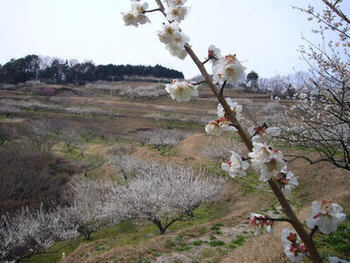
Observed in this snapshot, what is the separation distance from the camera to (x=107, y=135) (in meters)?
34.3

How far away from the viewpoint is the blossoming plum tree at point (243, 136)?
1.09 metres

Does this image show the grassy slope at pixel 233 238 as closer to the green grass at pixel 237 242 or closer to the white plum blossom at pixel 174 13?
the green grass at pixel 237 242

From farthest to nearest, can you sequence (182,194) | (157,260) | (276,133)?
(182,194), (157,260), (276,133)

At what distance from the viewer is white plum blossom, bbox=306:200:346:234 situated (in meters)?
1.07

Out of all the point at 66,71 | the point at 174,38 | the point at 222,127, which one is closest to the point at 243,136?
the point at 222,127

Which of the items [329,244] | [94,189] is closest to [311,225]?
[329,244]

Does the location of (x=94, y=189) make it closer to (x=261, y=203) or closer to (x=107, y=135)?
(x=261, y=203)

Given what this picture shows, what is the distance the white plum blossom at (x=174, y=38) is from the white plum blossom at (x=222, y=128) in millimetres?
430

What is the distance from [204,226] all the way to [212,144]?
50.7ft

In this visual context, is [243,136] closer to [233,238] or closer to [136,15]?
[136,15]

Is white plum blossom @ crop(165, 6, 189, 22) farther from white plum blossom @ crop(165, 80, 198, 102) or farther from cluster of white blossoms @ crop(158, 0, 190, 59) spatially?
white plum blossom @ crop(165, 80, 198, 102)

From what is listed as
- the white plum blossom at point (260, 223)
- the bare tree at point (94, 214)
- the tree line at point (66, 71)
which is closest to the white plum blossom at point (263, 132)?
the white plum blossom at point (260, 223)

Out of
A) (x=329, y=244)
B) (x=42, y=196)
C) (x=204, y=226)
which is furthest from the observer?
(x=42, y=196)

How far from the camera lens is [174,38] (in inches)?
54.9
